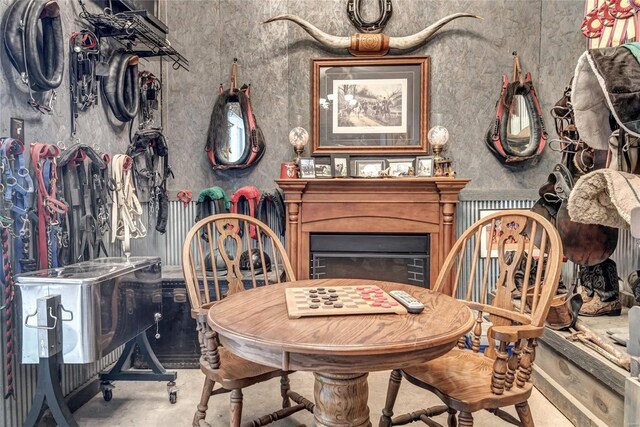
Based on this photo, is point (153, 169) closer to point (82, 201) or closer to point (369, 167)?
point (82, 201)

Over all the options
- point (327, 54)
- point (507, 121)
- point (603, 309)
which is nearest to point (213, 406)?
point (603, 309)

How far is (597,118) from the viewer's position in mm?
2020

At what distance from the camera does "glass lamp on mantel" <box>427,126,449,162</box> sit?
3.24m

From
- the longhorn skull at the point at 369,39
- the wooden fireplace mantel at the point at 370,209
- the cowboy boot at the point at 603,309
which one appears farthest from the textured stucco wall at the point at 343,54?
the cowboy boot at the point at 603,309

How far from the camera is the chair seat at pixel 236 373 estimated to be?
A: 5.31 ft

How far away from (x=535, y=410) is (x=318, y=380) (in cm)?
152

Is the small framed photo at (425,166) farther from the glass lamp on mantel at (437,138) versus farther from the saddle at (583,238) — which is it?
the saddle at (583,238)

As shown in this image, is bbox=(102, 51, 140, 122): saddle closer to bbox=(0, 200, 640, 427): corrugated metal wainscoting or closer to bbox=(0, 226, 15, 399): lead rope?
bbox=(0, 200, 640, 427): corrugated metal wainscoting

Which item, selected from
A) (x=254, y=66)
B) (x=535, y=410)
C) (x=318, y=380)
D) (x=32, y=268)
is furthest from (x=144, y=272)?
(x=535, y=410)

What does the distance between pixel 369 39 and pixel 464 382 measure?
8.92ft

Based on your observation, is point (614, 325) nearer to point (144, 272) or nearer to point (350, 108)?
point (350, 108)

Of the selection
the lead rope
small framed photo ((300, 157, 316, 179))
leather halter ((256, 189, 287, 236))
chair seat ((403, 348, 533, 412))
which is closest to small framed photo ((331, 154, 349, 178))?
small framed photo ((300, 157, 316, 179))

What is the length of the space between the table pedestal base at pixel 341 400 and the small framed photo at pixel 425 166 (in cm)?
210

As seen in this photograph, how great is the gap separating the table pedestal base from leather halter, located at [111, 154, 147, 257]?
154 centimetres
